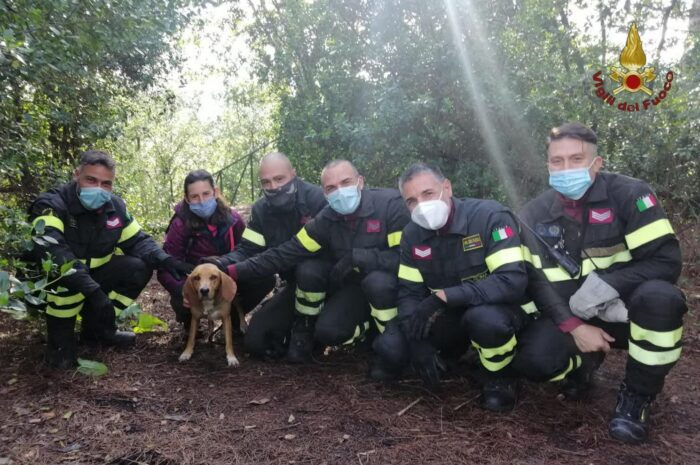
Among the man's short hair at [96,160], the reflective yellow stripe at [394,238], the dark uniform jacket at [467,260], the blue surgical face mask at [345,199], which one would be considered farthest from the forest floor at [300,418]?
the man's short hair at [96,160]

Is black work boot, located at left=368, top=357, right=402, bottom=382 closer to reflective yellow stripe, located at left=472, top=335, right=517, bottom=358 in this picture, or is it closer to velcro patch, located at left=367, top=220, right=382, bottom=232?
reflective yellow stripe, located at left=472, top=335, right=517, bottom=358

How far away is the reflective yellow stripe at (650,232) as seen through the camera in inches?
115

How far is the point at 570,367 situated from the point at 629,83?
13.4ft

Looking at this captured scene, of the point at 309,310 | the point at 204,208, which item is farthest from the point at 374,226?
the point at 204,208

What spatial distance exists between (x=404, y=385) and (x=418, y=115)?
133 inches

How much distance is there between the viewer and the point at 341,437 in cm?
287

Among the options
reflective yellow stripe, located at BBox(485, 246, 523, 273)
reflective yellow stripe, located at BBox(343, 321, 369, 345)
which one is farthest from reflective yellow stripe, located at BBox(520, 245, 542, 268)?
reflective yellow stripe, located at BBox(343, 321, 369, 345)

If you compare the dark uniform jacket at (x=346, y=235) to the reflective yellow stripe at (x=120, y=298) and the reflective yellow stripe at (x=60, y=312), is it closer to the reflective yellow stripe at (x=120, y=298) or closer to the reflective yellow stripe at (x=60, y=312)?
the reflective yellow stripe at (x=120, y=298)

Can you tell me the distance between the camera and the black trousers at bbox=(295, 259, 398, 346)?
360cm

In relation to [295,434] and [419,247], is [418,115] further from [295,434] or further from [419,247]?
[295,434]

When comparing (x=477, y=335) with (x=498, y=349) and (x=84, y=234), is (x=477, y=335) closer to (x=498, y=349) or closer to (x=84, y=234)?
(x=498, y=349)

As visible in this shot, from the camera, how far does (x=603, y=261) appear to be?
3158 mm

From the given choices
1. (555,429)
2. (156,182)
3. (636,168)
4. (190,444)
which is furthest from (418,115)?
(156,182)

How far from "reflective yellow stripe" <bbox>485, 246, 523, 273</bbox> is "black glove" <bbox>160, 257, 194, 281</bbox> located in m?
2.50
